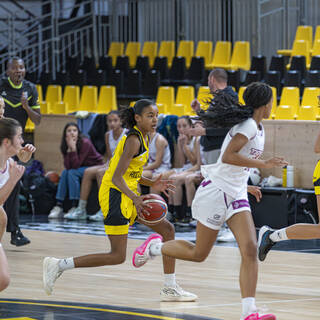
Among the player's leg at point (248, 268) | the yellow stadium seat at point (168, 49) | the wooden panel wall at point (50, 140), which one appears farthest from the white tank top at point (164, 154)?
the player's leg at point (248, 268)

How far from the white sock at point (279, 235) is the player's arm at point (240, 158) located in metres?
1.62

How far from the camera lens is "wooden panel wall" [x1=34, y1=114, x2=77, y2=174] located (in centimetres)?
1223

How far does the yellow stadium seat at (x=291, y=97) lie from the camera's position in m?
10.9

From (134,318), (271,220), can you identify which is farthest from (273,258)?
(134,318)

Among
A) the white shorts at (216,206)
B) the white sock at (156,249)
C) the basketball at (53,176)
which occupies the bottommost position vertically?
the white sock at (156,249)

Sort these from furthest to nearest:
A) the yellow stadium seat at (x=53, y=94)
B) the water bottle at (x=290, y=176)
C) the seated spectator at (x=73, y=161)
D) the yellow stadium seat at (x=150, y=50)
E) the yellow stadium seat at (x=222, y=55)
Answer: the yellow stadium seat at (x=150, y=50) < the yellow stadium seat at (x=222, y=55) < the yellow stadium seat at (x=53, y=94) < the seated spectator at (x=73, y=161) < the water bottle at (x=290, y=176)

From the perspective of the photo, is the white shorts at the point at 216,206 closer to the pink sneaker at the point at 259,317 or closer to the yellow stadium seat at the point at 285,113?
the pink sneaker at the point at 259,317

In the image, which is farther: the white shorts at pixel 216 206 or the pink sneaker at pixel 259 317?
the white shorts at pixel 216 206

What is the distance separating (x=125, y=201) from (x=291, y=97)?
5.83m

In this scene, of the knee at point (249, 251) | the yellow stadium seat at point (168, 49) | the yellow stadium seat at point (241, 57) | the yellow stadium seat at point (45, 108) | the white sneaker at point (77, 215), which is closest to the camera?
the knee at point (249, 251)

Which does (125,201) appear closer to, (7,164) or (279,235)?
(7,164)

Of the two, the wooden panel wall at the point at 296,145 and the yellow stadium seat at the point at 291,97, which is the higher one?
the yellow stadium seat at the point at 291,97

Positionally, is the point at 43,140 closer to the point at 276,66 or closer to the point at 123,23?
the point at 276,66

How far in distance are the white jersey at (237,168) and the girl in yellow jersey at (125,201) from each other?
65 cm
